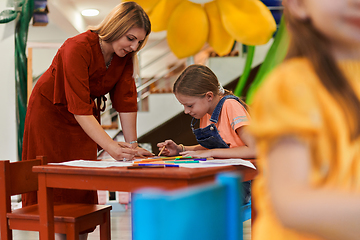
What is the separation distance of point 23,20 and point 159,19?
129 cm

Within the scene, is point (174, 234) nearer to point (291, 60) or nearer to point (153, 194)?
point (153, 194)

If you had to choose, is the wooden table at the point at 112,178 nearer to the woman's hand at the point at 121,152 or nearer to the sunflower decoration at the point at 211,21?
the woman's hand at the point at 121,152

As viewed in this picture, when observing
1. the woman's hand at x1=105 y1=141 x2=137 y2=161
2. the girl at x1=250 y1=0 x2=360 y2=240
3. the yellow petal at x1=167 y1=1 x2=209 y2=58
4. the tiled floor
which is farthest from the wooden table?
the yellow petal at x1=167 y1=1 x2=209 y2=58

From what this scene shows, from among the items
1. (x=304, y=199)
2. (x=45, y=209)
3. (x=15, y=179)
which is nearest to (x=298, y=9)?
(x=304, y=199)

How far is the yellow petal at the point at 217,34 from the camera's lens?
2938 mm

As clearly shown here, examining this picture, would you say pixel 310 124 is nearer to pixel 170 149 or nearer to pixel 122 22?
pixel 122 22

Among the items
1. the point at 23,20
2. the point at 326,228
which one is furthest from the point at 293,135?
the point at 23,20

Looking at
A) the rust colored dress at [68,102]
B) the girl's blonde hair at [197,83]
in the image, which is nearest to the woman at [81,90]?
the rust colored dress at [68,102]

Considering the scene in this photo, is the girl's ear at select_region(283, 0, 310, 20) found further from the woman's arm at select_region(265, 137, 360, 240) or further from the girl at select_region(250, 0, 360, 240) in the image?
the woman's arm at select_region(265, 137, 360, 240)

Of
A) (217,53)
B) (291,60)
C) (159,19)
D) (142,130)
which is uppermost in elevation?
(159,19)

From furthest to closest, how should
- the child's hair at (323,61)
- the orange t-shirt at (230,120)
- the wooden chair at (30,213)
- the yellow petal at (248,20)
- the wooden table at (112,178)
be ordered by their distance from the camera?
the yellow petal at (248,20)
the orange t-shirt at (230,120)
the wooden chair at (30,213)
the wooden table at (112,178)
the child's hair at (323,61)

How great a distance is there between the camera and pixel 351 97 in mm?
386

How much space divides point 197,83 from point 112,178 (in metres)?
0.85

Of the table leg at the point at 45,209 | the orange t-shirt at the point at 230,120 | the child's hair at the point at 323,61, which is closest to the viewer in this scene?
the child's hair at the point at 323,61
